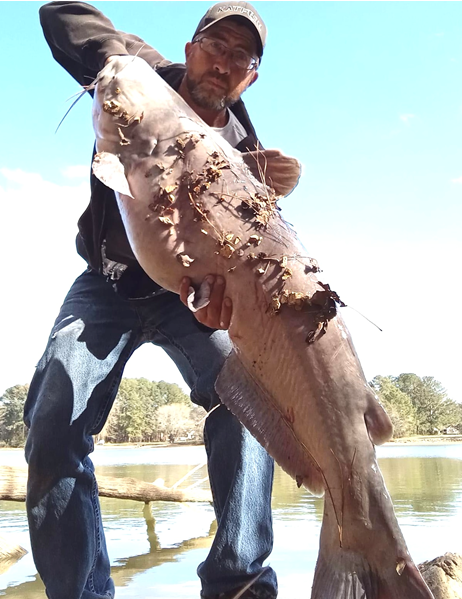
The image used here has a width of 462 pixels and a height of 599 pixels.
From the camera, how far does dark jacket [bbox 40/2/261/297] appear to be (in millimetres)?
2656

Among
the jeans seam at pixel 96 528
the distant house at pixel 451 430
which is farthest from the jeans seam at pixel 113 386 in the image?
the distant house at pixel 451 430

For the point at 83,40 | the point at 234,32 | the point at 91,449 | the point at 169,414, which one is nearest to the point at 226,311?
the point at 91,449

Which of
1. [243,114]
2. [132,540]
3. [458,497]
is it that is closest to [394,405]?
[458,497]

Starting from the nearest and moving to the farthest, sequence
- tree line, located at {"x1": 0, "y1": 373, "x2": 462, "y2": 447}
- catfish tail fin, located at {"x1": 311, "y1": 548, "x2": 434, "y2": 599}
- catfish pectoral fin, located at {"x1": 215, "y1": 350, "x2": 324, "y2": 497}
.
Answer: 1. catfish tail fin, located at {"x1": 311, "y1": 548, "x2": 434, "y2": 599}
2. catfish pectoral fin, located at {"x1": 215, "y1": 350, "x2": 324, "y2": 497}
3. tree line, located at {"x1": 0, "y1": 373, "x2": 462, "y2": 447}

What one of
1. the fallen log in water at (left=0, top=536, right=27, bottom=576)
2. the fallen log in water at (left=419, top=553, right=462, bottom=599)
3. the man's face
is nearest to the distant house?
the fallen log in water at (left=0, top=536, right=27, bottom=576)

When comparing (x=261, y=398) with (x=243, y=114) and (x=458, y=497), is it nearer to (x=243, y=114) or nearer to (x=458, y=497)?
(x=243, y=114)

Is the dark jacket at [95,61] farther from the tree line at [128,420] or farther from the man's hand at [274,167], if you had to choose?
the tree line at [128,420]

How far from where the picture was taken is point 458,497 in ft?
24.4

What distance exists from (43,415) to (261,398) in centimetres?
103

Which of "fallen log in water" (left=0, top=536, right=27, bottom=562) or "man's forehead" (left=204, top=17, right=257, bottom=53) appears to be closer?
"man's forehead" (left=204, top=17, right=257, bottom=53)

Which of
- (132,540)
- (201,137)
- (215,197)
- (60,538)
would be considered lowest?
(132,540)

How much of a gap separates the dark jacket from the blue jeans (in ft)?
0.58

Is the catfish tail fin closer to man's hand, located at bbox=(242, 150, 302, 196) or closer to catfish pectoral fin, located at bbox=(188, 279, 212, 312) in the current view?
catfish pectoral fin, located at bbox=(188, 279, 212, 312)

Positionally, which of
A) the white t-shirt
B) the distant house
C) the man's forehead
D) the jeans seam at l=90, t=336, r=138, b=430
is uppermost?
the man's forehead
